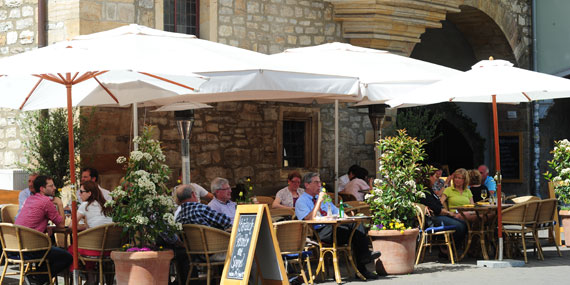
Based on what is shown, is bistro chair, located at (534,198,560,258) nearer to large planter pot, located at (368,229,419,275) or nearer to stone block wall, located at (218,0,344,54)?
large planter pot, located at (368,229,419,275)

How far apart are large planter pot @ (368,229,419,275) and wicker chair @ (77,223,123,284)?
301cm

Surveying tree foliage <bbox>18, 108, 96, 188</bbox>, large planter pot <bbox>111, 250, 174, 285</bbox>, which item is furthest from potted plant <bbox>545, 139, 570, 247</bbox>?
large planter pot <bbox>111, 250, 174, 285</bbox>

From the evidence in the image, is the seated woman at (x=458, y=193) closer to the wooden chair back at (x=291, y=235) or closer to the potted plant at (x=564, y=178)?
the potted plant at (x=564, y=178)

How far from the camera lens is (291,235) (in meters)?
8.93

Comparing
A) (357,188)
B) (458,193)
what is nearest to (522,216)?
(458,193)

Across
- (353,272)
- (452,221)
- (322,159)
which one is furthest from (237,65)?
(322,159)

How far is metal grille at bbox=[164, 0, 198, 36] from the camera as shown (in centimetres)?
1423

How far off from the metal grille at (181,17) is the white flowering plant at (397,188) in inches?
206

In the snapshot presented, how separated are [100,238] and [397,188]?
340 centimetres

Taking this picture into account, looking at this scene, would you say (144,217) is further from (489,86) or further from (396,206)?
(489,86)

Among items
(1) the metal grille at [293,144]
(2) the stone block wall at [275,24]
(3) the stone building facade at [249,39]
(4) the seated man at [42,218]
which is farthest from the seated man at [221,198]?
(1) the metal grille at [293,144]

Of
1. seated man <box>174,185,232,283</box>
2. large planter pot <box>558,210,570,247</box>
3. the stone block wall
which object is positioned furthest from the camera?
the stone block wall

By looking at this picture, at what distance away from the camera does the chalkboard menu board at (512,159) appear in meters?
21.0

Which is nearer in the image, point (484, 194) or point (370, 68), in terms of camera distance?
point (370, 68)
